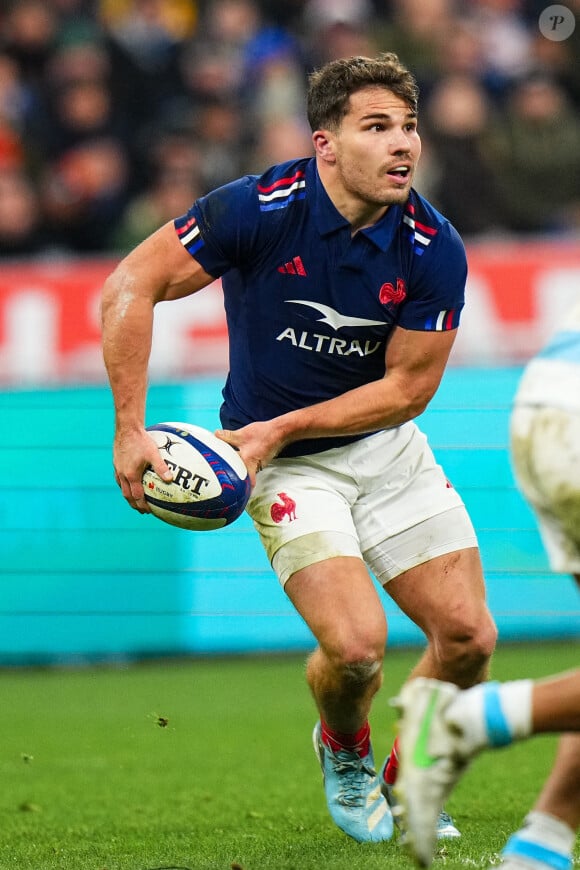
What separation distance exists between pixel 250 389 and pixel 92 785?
199 centimetres

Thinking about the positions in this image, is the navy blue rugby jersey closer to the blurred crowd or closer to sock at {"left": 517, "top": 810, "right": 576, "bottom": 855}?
sock at {"left": 517, "top": 810, "right": 576, "bottom": 855}

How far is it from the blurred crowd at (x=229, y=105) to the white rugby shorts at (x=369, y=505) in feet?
21.4

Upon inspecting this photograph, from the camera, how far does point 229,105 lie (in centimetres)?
1235

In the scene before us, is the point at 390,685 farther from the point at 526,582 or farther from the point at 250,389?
the point at 250,389

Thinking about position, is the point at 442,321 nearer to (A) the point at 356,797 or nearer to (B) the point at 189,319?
(A) the point at 356,797

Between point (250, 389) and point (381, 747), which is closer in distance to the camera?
point (250, 389)

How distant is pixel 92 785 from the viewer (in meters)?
6.01

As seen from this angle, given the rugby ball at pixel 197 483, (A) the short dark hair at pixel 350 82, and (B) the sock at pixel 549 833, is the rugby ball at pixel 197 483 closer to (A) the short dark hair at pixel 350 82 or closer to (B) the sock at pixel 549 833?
(A) the short dark hair at pixel 350 82

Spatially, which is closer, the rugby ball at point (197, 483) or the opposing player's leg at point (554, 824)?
the opposing player's leg at point (554, 824)

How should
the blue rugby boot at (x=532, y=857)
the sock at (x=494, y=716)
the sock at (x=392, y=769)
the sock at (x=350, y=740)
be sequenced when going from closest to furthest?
the sock at (x=494, y=716)
the blue rugby boot at (x=532, y=857)
the sock at (x=350, y=740)
the sock at (x=392, y=769)

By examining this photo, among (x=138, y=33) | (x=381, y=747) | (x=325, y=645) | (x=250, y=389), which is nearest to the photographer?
(x=325, y=645)

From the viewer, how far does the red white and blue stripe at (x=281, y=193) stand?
4848mm

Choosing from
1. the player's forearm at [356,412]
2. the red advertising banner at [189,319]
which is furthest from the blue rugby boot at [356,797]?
the red advertising banner at [189,319]

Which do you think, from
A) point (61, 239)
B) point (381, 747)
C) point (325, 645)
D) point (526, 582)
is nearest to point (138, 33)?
point (61, 239)
